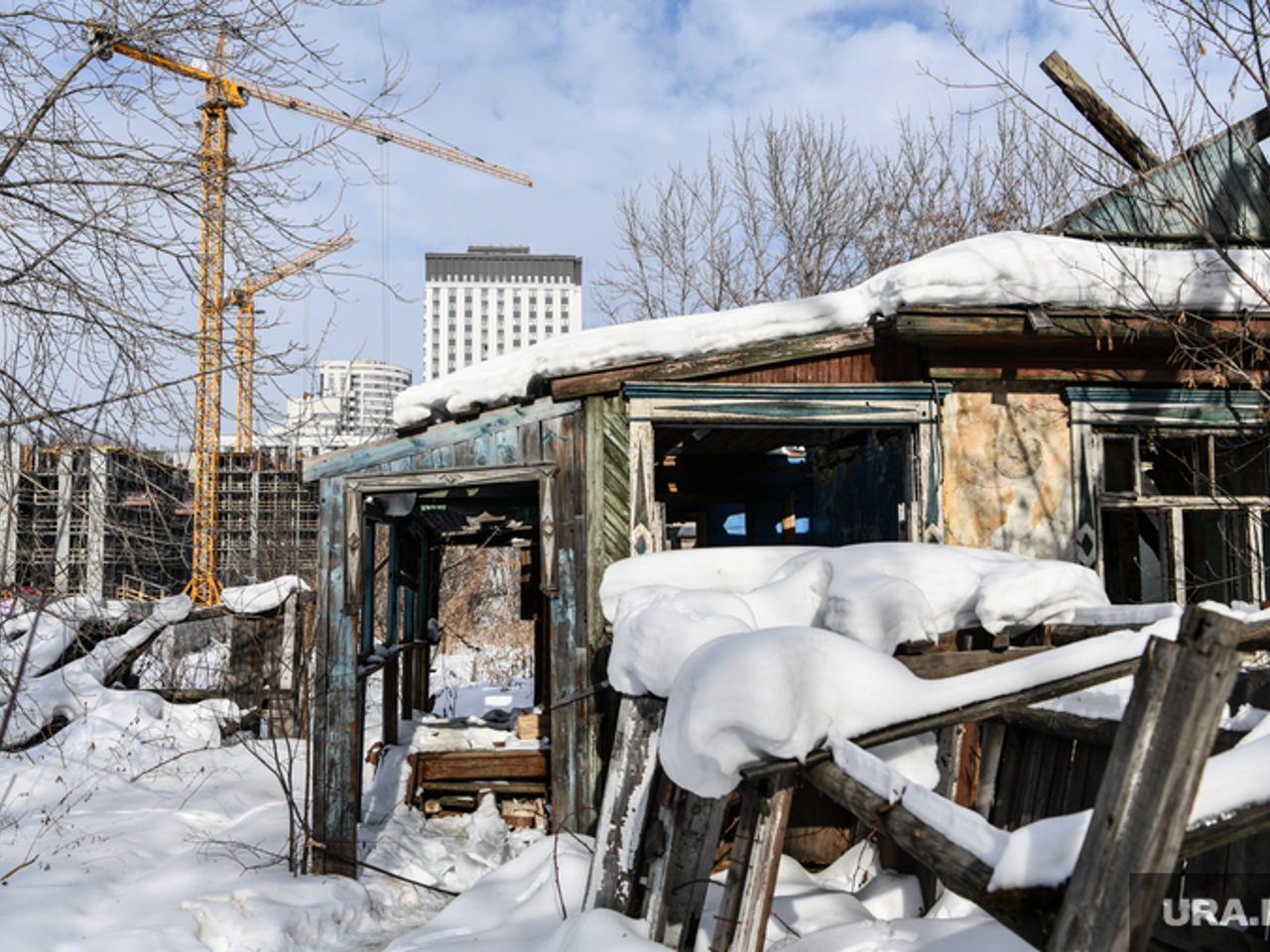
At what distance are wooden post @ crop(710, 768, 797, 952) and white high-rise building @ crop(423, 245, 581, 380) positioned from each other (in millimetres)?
134334

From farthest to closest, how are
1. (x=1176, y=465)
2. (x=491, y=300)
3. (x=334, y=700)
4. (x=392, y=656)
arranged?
1. (x=491, y=300)
2. (x=1176, y=465)
3. (x=392, y=656)
4. (x=334, y=700)

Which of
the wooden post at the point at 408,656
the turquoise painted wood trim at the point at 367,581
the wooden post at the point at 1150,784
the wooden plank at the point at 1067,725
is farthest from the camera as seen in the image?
the wooden post at the point at 408,656

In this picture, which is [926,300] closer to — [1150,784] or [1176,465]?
[1176,465]

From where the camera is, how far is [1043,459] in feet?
20.8

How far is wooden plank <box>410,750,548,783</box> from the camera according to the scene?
7.41 metres

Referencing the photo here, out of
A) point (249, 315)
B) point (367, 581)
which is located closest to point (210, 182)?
point (249, 315)

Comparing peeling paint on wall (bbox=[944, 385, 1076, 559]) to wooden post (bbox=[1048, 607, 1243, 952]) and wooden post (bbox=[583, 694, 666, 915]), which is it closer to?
wooden post (bbox=[583, 694, 666, 915])

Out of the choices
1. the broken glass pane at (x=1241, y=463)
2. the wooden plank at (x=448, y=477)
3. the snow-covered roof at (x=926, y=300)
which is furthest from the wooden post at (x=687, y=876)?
the broken glass pane at (x=1241, y=463)

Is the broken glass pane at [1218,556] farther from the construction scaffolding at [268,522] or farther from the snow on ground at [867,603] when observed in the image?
the construction scaffolding at [268,522]

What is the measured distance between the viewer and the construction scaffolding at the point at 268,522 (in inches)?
540

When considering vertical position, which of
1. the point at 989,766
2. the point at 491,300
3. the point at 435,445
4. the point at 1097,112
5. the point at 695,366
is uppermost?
the point at 491,300

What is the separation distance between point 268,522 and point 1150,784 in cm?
1964

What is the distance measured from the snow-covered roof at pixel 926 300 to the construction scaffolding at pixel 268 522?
195 centimetres

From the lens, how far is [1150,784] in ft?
4.76
